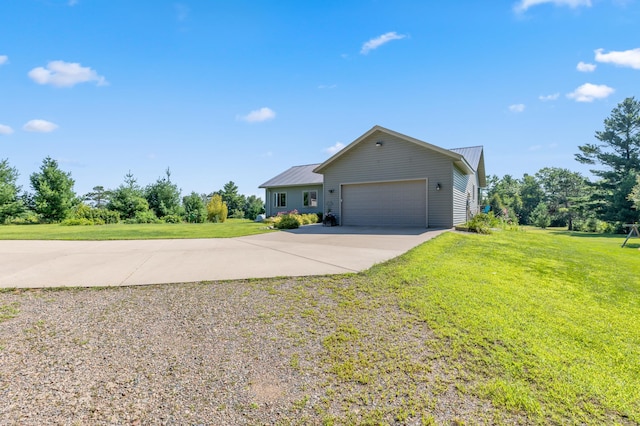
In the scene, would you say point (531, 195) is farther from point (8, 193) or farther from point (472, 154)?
point (8, 193)

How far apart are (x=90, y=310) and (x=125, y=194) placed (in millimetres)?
23172

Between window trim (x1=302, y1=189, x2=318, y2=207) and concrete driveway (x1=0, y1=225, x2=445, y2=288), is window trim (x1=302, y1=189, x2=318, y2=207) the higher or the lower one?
the higher one

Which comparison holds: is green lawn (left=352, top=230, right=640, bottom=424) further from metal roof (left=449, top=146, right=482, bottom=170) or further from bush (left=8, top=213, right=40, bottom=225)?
bush (left=8, top=213, right=40, bottom=225)

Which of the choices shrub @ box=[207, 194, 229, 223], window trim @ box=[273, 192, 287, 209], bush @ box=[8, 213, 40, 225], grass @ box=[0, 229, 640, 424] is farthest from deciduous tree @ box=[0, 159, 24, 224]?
grass @ box=[0, 229, 640, 424]

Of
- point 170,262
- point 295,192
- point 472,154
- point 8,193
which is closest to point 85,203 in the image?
point 8,193

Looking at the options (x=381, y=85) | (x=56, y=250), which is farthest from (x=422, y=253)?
(x=381, y=85)

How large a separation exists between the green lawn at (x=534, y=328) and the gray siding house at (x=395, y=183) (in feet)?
22.1

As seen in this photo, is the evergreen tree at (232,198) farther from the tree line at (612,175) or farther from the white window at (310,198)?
the tree line at (612,175)

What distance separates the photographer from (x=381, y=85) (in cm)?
1431

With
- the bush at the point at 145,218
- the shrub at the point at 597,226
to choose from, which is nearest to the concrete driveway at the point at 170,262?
the bush at the point at 145,218

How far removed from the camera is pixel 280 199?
75.2 ft

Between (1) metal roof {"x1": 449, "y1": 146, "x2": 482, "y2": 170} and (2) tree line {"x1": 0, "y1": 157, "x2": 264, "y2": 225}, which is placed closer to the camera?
(1) metal roof {"x1": 449, "y1": 146, "x2": 482, "y2": 170}

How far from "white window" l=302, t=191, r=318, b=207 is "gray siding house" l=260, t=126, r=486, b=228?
5.68 meters

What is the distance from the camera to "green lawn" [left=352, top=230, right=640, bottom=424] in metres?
2.11
